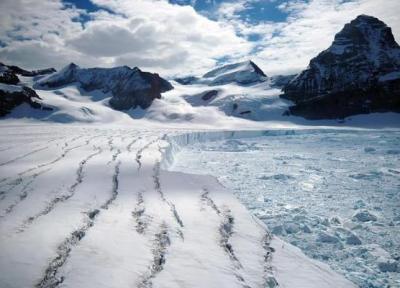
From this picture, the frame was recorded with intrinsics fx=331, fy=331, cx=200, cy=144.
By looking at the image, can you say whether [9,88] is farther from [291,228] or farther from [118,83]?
[291,228]

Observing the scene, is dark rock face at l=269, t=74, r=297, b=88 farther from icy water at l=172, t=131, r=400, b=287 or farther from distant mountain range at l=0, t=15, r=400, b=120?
icy water at l=172, t=131, r=400, b=287

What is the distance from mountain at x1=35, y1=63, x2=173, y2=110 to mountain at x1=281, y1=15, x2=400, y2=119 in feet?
65.2

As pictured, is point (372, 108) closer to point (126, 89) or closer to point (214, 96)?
point (214, 96)

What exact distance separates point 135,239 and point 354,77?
44.8 metres

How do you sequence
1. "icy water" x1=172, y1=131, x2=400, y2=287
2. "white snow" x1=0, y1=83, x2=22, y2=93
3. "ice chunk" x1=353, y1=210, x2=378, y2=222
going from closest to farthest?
"icy water" x1=172, y1=131, x2=400, y2=287, "ice chunk" x1=353, y1=210, x2=378, y2=222, "white snow" x1=0, y1=83, x2=22, y2=93

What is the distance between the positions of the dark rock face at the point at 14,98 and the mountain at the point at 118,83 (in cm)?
1128

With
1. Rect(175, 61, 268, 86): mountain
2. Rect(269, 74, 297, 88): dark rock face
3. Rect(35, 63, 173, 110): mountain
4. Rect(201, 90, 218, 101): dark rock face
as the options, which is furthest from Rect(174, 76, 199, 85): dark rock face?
Rect(269, 74, 297, 88): dark rock face

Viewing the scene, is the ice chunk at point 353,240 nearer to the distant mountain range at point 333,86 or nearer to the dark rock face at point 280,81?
the distant mountain range at point 333,86

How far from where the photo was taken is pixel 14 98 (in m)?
35.8

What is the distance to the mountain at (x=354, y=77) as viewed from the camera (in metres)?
41.2

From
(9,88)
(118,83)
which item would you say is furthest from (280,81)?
(9,88)

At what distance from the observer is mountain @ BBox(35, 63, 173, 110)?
151ft

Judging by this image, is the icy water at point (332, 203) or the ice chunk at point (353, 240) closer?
the icy water at point (332, 203)

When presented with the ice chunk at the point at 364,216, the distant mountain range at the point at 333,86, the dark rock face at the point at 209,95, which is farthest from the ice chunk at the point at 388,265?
the dark rock face at the point at 209,95
